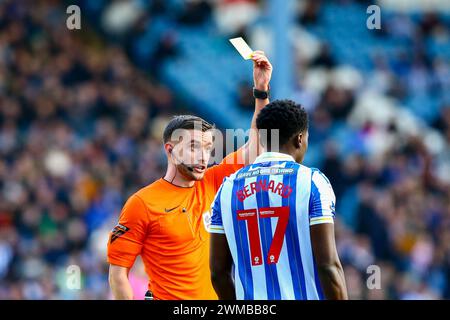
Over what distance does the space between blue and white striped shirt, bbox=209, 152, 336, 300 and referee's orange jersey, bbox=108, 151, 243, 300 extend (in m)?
0.98

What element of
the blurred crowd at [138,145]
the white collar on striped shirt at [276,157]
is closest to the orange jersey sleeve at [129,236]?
the white collar on striped shirt at [276,157]

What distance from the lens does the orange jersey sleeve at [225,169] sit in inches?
246

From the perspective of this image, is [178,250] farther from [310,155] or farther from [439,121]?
[439,121]

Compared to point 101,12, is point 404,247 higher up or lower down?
lower down

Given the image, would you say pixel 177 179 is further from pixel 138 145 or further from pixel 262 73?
pixel 138 145

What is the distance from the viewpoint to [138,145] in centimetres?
1584

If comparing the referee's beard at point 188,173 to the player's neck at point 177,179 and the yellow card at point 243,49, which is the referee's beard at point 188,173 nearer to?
the player's neck at point 177,179

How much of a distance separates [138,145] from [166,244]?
387 inches

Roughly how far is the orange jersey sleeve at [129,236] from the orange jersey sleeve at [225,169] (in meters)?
0.52

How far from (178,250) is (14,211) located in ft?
27.8

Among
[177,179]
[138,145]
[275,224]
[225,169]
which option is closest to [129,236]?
[177,179]

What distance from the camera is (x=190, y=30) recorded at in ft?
61.8
